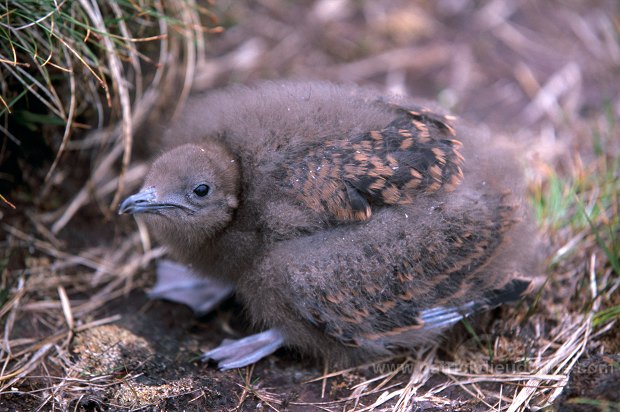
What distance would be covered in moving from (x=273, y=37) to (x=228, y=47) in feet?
1.49

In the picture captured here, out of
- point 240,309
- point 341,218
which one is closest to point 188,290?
point 240,309

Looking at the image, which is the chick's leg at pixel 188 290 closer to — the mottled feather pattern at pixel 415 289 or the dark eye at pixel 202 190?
the dark eye at pixel 202 190

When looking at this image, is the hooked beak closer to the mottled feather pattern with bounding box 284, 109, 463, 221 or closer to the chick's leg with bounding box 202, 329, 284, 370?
the mottled feather pattern with bounding box 284, 109, 463, 221

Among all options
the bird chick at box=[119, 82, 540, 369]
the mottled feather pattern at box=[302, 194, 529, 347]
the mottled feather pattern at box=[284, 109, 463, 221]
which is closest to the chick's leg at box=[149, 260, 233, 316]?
the bird chick at box=[119, 82, 540, 369]

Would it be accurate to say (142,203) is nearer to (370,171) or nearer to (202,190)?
(202,190)

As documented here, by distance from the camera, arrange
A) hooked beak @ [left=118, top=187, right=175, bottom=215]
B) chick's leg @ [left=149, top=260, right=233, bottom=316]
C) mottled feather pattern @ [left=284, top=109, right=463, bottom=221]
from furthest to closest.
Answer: chick's leg @ [left=149, top=260, right=233, bottom=316], hooked beak @ [left=118, top=187, right=175, bottom=215], mottled feather pattern @ [left=284, top=109, right=463, bottom=221]

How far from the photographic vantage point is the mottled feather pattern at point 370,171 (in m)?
2.90

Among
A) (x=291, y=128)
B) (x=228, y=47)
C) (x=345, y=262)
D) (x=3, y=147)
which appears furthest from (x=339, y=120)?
(x=228, y=47)

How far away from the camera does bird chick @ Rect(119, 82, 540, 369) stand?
2.92m

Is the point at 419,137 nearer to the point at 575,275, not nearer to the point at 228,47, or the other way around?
the point at 575,275

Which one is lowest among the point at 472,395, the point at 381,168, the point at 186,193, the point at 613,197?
the point at 472,395

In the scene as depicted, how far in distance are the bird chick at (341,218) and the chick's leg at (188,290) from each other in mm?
348

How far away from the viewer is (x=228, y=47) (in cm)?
535

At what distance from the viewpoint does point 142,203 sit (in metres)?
3.08
